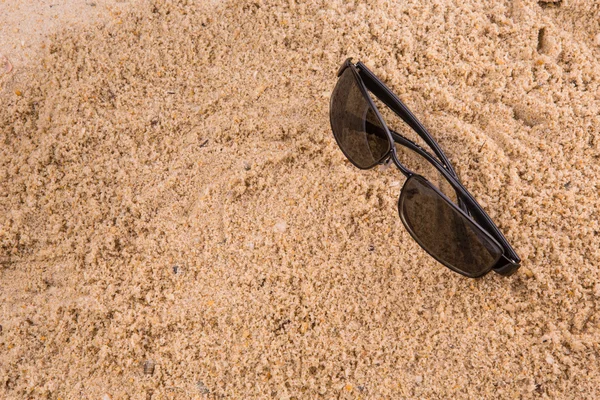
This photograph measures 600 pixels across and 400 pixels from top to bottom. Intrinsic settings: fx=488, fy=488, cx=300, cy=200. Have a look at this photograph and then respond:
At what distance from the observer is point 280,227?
1139 mm

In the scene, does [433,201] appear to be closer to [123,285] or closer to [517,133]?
[517,133]

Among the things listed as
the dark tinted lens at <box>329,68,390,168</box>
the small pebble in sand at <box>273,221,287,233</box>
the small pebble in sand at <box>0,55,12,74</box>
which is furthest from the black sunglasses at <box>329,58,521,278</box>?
the small pebble in sand at <box>0,55,12,74</box>

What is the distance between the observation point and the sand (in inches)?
41.5

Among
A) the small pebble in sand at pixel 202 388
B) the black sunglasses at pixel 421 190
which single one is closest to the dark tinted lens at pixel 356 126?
the black sunglasses at pixel 421 190

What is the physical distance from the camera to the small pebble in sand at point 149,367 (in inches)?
42.2

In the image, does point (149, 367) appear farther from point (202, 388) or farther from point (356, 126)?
point (356, 126)

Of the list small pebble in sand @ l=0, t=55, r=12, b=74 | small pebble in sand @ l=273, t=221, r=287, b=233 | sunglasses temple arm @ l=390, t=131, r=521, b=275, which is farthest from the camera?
small pebble in sand @ l=0, t=55, r=12, b=74

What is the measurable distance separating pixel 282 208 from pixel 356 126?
0.26m

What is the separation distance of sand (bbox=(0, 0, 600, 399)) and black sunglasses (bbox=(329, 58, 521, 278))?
0.15 feet

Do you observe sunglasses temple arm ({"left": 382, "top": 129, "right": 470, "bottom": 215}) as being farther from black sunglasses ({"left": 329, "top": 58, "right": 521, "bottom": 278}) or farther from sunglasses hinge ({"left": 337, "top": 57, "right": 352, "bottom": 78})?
sunglasses hinge ({"left": 337, "top": 57, "right": 352, "bottom": 78})

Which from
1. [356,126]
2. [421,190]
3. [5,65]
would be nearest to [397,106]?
[356,126]

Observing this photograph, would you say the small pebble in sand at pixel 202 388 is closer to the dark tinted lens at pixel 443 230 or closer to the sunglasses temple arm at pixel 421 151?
the dark tinted lens at pixel 443 230

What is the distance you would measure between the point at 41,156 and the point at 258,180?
565 millimetres

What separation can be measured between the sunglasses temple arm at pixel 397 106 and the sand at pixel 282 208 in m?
0.05
